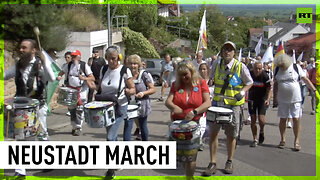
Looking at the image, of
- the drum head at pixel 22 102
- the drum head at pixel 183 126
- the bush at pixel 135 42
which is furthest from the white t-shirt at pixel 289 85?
the drum head at pixel 22 102

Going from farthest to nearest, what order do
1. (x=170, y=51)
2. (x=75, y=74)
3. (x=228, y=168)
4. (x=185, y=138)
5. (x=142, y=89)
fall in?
1. (x=170, y=51)
2. (x=75, y=74)
3. (x=142, y=89)
4. (x=228, y=168)
5. (x=185, y=138)

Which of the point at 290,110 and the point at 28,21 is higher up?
A: the point at 28,21

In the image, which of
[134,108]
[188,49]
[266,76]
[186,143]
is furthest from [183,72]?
[188,49]

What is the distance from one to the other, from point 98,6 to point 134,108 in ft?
5.80

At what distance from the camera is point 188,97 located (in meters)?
5.10

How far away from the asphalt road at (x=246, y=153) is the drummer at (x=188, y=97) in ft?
3.58

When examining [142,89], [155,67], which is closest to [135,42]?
[142,89]

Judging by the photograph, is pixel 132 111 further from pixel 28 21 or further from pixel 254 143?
pixel 254 143

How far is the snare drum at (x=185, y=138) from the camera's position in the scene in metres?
4.80

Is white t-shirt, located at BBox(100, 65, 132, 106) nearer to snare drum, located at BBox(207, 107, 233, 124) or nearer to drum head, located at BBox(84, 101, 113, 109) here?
drum head, located at BBox(84, 101, 113, 109)

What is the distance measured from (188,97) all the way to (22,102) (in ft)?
6.72

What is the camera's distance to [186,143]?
4832mm

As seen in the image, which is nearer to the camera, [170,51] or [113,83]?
[113,83]

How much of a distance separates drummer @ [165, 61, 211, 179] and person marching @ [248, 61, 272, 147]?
268 cm
